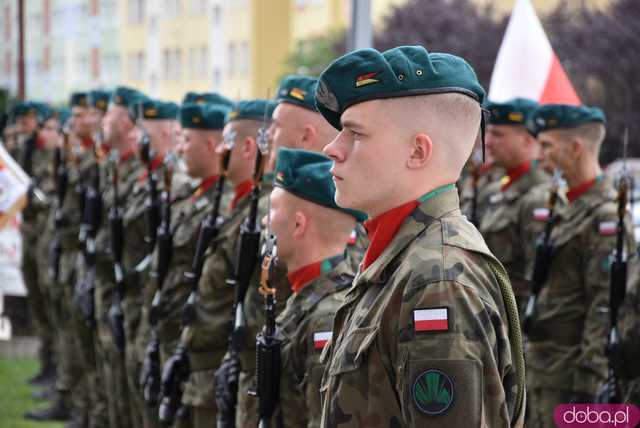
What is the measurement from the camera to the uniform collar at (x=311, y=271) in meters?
4.10

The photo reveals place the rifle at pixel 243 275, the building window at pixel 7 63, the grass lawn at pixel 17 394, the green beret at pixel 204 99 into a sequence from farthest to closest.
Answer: the building window at pixel 7 63
the grass lawn at pixel 17 394
the green beret at pixel 204 99
the rifle at pixel 243 275

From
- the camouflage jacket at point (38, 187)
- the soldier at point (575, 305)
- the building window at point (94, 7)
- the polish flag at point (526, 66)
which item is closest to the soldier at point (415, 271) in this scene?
the soldier at point (575, 305)

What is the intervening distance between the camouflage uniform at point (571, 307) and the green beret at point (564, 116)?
53 cm

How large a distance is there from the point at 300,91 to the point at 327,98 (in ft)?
8.54

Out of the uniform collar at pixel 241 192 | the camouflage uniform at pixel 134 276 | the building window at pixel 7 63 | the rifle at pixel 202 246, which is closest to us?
the rifle at pixel 202 246

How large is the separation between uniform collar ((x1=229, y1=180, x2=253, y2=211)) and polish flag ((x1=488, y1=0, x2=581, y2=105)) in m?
3.47

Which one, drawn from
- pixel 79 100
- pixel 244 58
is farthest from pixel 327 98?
pixel 244 58

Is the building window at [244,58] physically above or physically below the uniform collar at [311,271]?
above

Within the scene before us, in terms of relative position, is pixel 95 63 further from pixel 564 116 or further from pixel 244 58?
pixel 564 116

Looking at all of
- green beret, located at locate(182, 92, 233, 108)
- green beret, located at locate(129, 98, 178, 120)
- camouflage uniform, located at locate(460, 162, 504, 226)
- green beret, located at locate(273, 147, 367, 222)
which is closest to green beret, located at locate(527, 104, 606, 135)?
camouflage uniform, located at locate(460, 162, 504, 226)

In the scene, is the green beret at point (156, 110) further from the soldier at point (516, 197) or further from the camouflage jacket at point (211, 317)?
the camouflage jacket at point (211, 317)

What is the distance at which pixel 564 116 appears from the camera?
22.1 feet

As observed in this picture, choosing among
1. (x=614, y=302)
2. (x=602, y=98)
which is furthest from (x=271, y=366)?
(x=602, y=98)

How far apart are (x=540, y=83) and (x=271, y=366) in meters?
5.44
